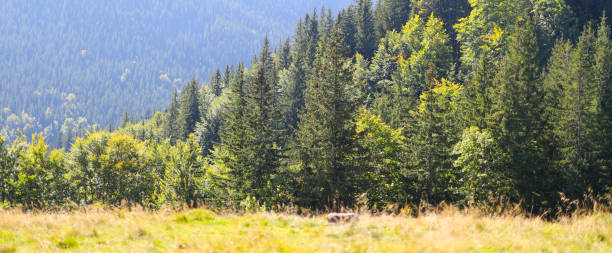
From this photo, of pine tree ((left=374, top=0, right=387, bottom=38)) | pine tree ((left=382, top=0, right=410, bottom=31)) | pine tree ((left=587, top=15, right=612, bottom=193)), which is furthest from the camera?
pine tree ((left=374, top=0, right=387, bottom=38))

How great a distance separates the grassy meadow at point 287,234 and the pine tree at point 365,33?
8240cm

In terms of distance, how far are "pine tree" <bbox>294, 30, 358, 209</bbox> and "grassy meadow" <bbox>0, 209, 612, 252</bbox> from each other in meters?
16.4

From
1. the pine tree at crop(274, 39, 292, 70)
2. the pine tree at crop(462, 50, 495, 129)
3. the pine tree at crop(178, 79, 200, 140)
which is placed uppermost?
the pine tree at crop(274, 39, 292, 70)

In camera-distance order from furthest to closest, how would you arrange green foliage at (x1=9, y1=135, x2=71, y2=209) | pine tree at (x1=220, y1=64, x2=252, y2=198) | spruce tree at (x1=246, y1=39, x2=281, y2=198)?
1. green foliage at (x1=9, y1=135, x2=71, y2=209)
2. pine tree at (x1=220, y1=64, x2=252, y2=198)
3. spruce tree at (x1=246, y1=39, x2=281, y2=198)

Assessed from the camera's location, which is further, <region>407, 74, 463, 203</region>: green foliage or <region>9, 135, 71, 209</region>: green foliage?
<region>9, 135, 71, 209</region>: green foliage

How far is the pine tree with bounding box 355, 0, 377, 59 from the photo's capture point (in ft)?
293

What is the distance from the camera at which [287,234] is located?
28.2 feet

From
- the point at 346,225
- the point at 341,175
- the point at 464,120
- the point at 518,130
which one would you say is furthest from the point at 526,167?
the point at 346,225

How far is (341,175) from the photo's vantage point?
27.1 m

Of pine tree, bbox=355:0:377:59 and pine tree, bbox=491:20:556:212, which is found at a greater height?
pine tree, bbox=355:0:377:59

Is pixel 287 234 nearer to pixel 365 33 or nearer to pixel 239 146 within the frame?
pixel 239 146

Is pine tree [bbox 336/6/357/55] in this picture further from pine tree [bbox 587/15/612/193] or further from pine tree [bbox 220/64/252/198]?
pine tree [bbox 220/64/252/198]

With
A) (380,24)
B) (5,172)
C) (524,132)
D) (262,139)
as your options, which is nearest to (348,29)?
(380,24)

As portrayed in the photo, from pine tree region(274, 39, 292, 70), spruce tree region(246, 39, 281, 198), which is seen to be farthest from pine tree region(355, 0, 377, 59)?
spruce tree region(246, 39, 281, 198)
